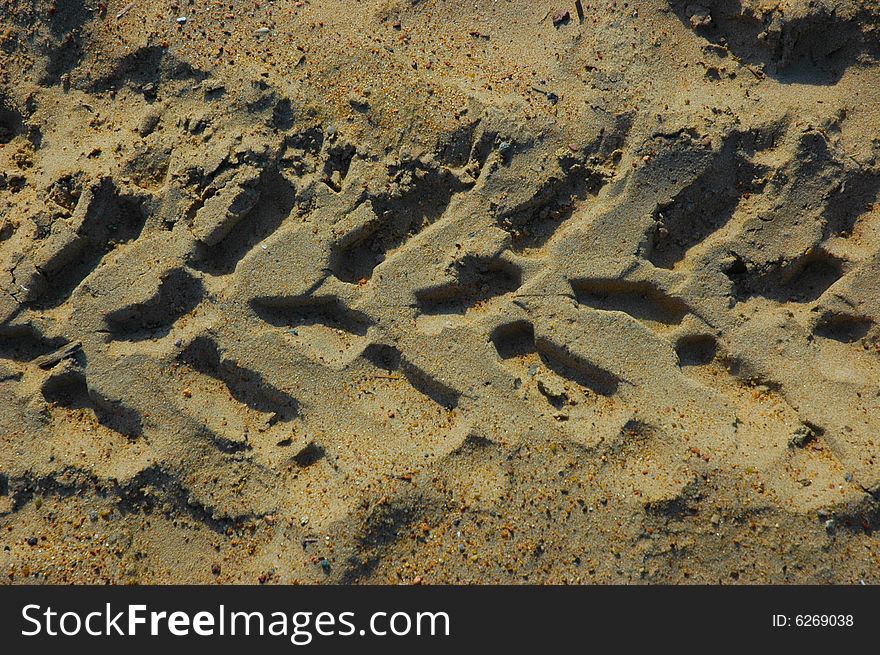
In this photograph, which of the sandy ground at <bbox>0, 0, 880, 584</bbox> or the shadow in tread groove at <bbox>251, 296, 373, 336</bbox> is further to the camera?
the shadow in tread groove at <bbox>251, 296, 373, 336</bbox>

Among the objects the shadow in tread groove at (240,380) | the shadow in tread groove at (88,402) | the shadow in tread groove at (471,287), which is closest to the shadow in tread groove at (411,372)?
the shadow in tread groove at (471,287)

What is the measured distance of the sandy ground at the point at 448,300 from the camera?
215cm

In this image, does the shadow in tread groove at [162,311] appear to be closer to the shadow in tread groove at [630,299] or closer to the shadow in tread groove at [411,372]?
the shadow in tread groove at [411,372]

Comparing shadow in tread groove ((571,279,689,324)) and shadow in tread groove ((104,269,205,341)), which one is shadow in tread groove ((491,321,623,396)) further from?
shadow in tread groove ((104,269,205,341))

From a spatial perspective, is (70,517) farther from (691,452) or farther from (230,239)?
(691,452)

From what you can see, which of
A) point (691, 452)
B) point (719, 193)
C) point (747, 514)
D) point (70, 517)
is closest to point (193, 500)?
point (70, 517)

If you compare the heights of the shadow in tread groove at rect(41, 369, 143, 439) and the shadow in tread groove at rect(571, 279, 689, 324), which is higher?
the shadow in tread groove at rect(571, 279, 689, 324)

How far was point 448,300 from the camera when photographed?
2.39m

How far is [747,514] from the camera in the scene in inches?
82.9

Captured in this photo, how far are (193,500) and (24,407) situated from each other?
781 mm

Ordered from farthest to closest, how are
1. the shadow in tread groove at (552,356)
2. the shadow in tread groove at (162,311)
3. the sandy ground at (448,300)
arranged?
the shadow in tread groove at (162,311) → the shadow in tread groove at (552,356) → the sandy ground at (448,300)

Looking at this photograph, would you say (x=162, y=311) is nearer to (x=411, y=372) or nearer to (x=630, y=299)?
(x=411, y=372)

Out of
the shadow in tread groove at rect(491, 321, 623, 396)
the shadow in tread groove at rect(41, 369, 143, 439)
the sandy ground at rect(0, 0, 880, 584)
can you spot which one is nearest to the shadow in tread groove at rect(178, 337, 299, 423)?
the sandy ground at rect(0, 0, 880, 584)

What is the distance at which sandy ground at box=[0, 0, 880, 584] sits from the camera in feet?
7.06
